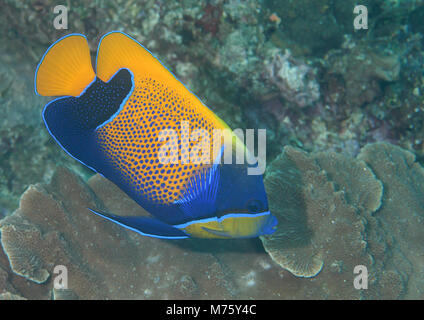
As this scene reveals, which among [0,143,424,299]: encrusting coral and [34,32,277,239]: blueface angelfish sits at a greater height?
[34,32,277,239]: blueface angelfish

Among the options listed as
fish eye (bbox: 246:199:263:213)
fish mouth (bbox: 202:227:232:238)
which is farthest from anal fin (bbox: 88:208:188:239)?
fish eye (bbox: 246:199:263:213)

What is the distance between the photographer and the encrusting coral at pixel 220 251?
2.48m

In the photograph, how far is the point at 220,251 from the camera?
9.27ft

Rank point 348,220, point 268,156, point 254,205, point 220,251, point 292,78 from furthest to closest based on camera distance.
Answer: point 268,156, point 292,78, point 220,251, point 348,220, point 254,205

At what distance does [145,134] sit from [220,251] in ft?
4.96

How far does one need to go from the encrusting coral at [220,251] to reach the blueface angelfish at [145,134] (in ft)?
3.23

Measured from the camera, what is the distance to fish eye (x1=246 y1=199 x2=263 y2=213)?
168 cm

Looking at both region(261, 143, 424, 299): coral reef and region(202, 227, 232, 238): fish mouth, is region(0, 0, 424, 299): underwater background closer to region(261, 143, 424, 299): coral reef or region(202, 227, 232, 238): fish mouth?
region(261, 143, 424, 299): coral reef

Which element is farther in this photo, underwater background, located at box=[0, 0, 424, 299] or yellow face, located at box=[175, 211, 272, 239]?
underwater background, located at box=[0, 0, 424, 299]

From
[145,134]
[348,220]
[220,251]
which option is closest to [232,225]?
[145,134]

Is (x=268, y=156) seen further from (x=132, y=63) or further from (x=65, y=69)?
(x=65, y=69)
